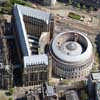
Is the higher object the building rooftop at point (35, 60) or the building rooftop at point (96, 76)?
the building rooftop at point (35, 60)

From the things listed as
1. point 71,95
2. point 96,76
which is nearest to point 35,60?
point 71,95

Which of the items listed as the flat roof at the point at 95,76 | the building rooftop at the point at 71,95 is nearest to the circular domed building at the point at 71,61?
the flat roof at the point at 95,76

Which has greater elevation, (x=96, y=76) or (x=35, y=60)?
(x=35, y=60)

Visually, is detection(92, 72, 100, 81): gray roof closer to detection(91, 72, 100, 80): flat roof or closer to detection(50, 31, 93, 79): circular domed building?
detection(91, 72, 100, 80): flat roof

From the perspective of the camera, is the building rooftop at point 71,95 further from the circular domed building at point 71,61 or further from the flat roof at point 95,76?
the circular domed building at point 71,61

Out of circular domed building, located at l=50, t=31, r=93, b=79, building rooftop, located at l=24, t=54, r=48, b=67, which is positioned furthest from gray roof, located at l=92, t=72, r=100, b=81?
building rooftop, located at l=24, t=54, r=48, b=67

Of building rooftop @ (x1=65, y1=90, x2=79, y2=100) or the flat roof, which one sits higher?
the flat roof

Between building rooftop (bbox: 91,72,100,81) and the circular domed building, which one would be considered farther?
the circular domed building

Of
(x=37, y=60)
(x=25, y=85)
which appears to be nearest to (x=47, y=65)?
(x=37, y=60)

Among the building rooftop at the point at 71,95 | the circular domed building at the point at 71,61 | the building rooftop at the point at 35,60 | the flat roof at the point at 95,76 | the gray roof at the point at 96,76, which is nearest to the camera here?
the building rooftop at the point at 71,95

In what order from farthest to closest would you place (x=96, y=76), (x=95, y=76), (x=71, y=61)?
(x=71, y=61) < (x=96, y=76) < (x=95, y=76)

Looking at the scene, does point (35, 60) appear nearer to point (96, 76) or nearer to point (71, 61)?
point (71, 61)

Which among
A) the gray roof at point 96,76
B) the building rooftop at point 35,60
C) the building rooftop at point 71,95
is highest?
the building rooftop at point 35,60
